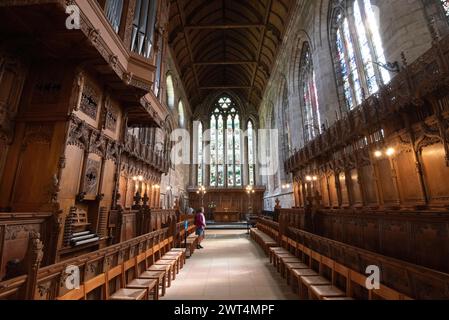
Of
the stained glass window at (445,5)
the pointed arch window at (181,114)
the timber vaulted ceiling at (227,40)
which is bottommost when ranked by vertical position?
the stained glass window at (445,5)

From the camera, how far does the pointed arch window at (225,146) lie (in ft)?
80.1

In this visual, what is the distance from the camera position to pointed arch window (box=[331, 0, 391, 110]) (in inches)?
278

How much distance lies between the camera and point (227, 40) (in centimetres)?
2053

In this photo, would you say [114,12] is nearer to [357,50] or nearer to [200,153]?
[357,50]

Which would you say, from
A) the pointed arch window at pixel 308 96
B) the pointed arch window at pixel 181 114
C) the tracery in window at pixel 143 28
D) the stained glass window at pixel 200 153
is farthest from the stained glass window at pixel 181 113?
the tracery in window at pixel 143 28

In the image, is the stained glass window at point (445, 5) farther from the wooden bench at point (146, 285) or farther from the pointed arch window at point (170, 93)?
the pointed arch window at point (170, 93)

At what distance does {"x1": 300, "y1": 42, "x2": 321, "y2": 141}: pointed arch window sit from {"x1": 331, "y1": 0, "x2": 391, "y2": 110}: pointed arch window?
258cm

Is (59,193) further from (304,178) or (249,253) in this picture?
(304,178)

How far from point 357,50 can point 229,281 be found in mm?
8975

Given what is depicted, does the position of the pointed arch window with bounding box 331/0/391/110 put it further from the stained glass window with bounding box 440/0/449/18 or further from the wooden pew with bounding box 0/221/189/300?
the wooden pew with bounding box 0/221/189/300

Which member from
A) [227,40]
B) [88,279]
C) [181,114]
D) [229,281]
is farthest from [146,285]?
[227,40]

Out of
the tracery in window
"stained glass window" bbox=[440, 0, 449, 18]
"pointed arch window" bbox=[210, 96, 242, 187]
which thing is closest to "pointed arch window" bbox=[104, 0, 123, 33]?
the tracery in window

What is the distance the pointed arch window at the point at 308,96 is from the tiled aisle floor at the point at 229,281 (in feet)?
27.7

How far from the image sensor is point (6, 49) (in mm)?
4113
